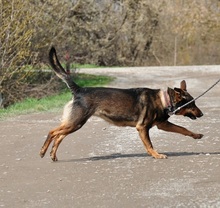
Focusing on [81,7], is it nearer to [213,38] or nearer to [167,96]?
[213,38]

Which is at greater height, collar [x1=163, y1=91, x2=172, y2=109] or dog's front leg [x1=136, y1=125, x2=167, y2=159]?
collar [x1=163, y1=91, x2=172, y2=109]

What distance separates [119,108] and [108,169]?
108 centimetres

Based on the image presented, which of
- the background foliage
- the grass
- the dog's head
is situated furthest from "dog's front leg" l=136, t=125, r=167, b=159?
the background foliage

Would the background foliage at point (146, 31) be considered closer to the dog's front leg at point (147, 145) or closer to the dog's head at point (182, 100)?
the dog's head at point (182, 100)

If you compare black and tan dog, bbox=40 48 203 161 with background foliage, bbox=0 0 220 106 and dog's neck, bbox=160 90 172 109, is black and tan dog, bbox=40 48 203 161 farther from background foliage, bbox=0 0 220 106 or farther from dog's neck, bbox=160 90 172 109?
background foliage, bbox=0 0 220 106

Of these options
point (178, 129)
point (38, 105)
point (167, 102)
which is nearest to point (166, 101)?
point (167, 102)

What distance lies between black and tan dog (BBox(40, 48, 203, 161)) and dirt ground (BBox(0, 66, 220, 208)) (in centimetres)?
40

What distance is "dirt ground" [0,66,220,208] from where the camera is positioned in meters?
6.70

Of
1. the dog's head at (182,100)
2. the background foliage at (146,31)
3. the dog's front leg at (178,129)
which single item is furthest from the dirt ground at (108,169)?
the background foliage at (146,31)

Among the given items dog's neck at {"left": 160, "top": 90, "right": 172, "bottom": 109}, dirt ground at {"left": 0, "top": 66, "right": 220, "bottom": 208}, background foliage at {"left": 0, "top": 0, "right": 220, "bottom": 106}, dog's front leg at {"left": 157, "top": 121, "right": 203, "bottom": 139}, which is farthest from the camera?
background foliage at {"left": 0, "top": 0, "right": 220, "bottom": 106}

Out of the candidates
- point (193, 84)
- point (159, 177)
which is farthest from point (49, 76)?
point (159, 177)

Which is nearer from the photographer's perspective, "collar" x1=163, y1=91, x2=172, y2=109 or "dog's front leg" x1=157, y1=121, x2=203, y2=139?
"collar" x1=163, y1=91, x2=172, y2=109

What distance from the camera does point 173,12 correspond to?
3709 cm

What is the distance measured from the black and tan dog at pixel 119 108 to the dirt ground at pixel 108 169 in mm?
397
